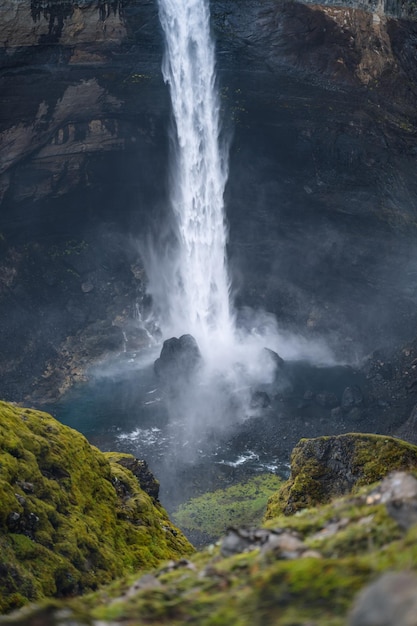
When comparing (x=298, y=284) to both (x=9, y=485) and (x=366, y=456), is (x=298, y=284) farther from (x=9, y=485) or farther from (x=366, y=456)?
(x=9, y=485)

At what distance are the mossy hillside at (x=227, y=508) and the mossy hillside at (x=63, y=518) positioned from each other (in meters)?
13.4

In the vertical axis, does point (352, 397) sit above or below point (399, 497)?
above

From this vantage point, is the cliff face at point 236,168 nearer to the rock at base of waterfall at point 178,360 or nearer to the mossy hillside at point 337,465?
the rock at base of waterfall at point 178,360

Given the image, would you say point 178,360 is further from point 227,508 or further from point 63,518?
point 63,518

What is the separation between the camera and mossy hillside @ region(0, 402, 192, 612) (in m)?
13.3

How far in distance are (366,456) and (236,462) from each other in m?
19.6

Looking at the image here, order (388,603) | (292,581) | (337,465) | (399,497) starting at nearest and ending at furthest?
1. (388,603)
2. (292,581)
3. (399,497)
4. (337,465)

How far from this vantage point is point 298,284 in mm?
54938

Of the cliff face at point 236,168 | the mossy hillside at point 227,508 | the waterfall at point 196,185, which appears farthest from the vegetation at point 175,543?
the waterfall at point 196,185

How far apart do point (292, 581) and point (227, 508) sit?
26.7 m

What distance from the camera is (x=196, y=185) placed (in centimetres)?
5262

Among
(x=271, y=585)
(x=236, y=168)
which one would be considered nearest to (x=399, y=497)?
(x=271, y=585)

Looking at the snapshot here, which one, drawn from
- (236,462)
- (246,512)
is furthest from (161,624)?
(236,462)

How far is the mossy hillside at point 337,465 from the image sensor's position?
18203 millimetres
